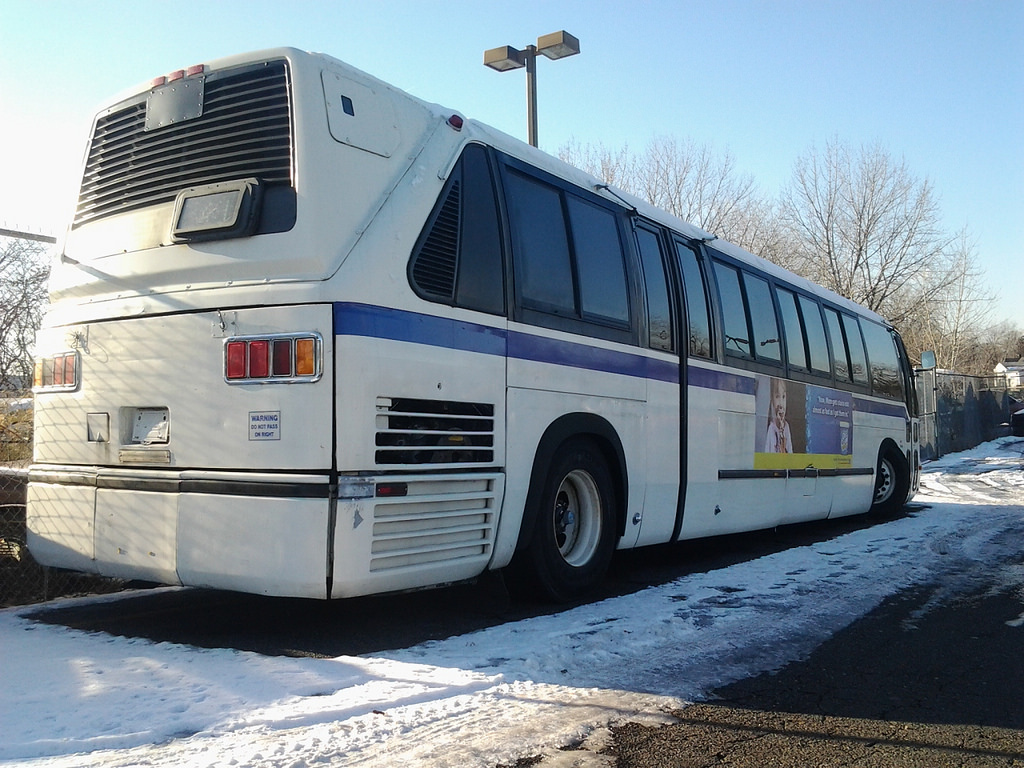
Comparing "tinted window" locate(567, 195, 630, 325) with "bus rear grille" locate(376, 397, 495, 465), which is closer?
"bus rear grille" locate(376, 397, 495, 465)

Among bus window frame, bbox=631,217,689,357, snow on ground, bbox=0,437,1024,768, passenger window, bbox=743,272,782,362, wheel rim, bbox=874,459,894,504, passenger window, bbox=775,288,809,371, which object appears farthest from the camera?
wheel rim, bbox=874,459,894,504

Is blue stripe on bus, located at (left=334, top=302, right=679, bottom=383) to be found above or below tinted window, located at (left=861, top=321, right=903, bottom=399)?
below

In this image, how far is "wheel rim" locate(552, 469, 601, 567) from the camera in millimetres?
5875

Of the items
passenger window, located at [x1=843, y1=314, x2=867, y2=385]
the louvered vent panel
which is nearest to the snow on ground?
the louvered vent panel

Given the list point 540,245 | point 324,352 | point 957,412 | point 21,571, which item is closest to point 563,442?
point 540,245

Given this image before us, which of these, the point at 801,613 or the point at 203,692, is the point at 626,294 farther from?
the point at 203,692

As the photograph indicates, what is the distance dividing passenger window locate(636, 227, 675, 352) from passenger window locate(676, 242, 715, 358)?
33cm

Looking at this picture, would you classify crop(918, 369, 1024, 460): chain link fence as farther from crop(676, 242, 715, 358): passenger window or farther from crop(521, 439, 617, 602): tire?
crop(521, 439, 617, 602): tire

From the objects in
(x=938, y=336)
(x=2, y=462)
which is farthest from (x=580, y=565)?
(x=938, y=336)

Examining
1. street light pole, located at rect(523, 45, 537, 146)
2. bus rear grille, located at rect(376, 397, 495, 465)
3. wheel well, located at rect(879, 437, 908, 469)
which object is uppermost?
street light pole, located at rect(523, 45, 537, 146)

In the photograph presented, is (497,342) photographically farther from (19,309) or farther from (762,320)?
(19,309)

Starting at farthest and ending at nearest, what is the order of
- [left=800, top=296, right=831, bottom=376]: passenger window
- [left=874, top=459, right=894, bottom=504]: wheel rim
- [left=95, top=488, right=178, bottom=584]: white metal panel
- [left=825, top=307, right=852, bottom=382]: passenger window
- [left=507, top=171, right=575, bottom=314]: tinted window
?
1. [left=874, top=459, right=894, bottom=504]: wheel rim
2. [left=825, top=307, right=852, bottom=382]: passenger window
3. [left=800, top=296, right=831, bottom=376]: passenger window
4. [left=507, top=171, right=575, bottom=314]: tinted window
5. [left=95, top=488, right=178, bottom=584]: white metal panel

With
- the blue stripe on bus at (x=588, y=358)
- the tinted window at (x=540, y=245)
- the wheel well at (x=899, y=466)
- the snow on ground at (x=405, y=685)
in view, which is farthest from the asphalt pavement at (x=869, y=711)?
the wheel well at (x=899, y=466)

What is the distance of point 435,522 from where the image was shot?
4574mm
